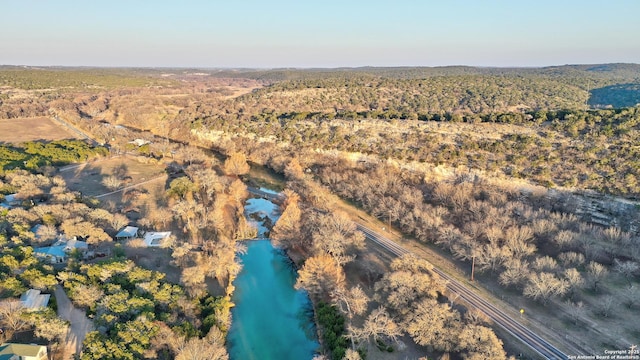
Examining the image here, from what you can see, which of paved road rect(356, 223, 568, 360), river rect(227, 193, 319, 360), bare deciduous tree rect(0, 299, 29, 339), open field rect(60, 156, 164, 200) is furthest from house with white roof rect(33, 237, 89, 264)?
paved road rect(356, 223, 568, 360)

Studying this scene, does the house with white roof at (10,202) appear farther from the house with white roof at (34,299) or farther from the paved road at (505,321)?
the paved road at (505,321)

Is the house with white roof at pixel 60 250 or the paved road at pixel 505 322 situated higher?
the house with white roof at pixel 60 250

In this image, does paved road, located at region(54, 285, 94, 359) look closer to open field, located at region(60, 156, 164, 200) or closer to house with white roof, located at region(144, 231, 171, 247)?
house with white roof, located at region(144, 231, 171, 247)

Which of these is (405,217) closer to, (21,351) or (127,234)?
(127,234)

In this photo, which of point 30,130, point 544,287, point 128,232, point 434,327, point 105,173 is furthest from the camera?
point 30,130

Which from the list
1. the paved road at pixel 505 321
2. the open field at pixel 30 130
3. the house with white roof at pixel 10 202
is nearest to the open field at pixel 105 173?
the house with white roof at pixel 10 202

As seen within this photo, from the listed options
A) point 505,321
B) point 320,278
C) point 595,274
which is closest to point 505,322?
point 505,321
